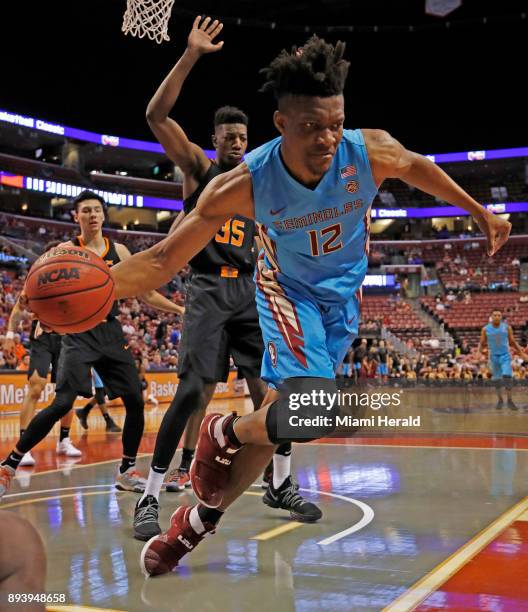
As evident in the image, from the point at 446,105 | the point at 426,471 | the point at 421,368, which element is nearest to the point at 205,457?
the point at 426,471

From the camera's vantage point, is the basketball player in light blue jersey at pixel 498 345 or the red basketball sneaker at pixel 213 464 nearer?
the red basketball sneaker at pixel 213 464

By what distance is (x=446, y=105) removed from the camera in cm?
3959

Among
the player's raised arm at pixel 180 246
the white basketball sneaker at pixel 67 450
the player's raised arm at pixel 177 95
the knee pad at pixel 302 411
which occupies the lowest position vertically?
the white basketball sneaker at pixel 67 450

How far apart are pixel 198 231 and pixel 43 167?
36010 millimetres

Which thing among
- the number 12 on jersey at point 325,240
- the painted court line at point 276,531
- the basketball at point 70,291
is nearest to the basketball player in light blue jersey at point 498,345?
the painted court line at point 276,531

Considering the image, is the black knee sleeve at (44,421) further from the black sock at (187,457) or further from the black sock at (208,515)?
the black sock at (208,515)

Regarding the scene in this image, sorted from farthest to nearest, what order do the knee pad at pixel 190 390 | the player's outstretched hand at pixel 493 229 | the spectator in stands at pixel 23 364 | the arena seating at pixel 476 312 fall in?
the arena seating at pixel 476 312 < the spectator in stands at pixel 23 364 < the knee pad at pixel 190 390 < the player's outstretched hand at pixel 493 229

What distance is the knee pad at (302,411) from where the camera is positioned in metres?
2.63

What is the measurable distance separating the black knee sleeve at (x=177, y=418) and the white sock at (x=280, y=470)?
589 millimetres

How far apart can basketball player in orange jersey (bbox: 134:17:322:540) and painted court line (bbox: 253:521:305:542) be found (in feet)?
0.28

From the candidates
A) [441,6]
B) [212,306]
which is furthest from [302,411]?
[441,6]

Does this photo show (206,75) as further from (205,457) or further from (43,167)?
(205,457)

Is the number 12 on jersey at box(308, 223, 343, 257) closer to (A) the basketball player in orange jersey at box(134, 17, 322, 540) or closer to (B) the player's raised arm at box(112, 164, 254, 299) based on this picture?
(B) the player's raised arm at box(112, 164, 254, 299)

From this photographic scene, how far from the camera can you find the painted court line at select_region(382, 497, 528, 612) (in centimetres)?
232
